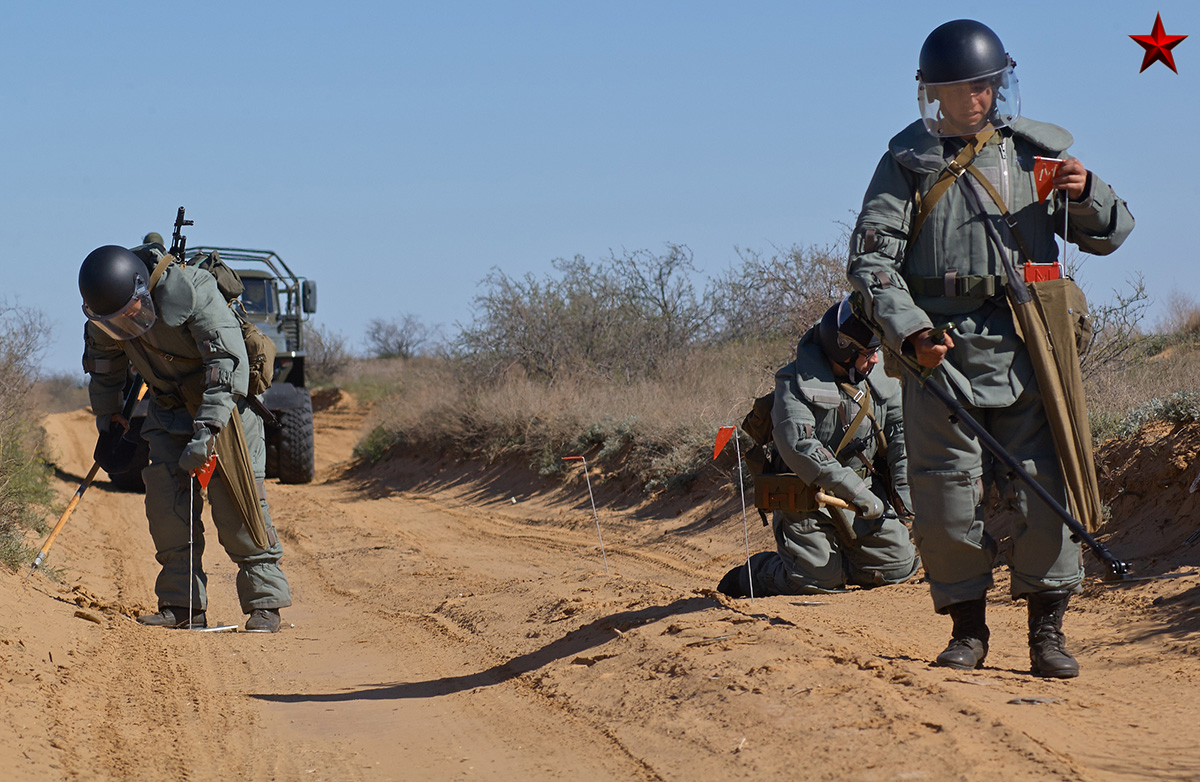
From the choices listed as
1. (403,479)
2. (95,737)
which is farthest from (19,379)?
(95,737)

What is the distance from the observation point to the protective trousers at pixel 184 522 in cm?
626

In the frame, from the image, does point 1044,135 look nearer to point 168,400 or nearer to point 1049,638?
point 1049,638

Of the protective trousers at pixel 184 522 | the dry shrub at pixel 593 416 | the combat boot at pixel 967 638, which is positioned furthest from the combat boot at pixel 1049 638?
the dry shrub at pixel 593 416

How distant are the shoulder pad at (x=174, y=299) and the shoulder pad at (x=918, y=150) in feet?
11.9

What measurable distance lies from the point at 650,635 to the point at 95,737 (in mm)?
2075

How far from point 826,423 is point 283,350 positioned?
12.1 metres

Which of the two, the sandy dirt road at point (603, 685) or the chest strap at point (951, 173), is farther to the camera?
the chest strap at point (951, 173)

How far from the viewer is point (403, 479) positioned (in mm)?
17438

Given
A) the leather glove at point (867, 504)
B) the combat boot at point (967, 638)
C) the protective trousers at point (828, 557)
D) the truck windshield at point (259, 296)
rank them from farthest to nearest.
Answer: the truck windshield at point (259, 296) → the protective trousers at point (828, 557) → the leather glove at point (867, 504) → the combat boot at point (967, 638)

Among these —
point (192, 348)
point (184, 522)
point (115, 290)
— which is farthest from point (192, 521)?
point (115, 290)

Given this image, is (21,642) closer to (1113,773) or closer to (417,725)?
(417,725)

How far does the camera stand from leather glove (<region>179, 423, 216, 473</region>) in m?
5.84

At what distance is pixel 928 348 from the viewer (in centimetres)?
382

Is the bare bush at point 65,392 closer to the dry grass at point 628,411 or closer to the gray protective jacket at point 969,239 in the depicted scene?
the dry grass at point 628,411
